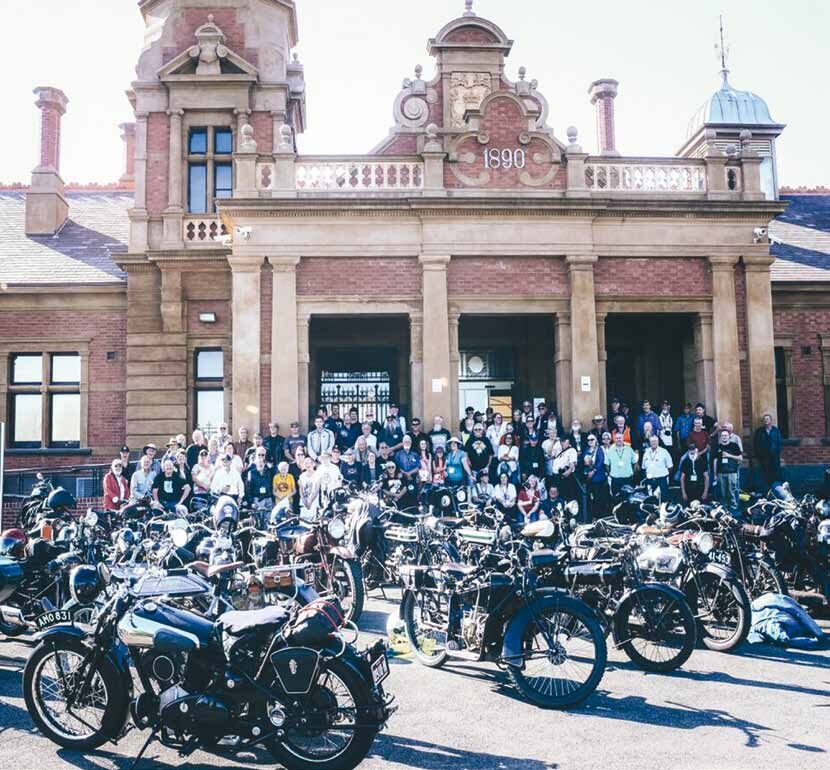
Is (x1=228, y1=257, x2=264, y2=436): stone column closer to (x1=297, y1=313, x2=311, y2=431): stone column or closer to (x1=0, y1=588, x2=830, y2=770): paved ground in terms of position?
(x1=297, y1=313, x2=311, y2=431): stone column

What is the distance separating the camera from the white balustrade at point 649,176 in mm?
16281

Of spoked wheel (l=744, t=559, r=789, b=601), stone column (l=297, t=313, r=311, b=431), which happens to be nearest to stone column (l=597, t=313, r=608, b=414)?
stone column (l=297, t=313, r=311, b=431)

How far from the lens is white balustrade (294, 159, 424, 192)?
1585cm

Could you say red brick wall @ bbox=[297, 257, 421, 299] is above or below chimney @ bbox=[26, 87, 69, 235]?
below

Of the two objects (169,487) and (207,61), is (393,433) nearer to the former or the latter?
(169,487)

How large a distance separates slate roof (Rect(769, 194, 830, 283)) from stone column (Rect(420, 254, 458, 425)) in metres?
8.26

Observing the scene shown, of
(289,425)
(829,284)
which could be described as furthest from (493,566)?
(829,284)

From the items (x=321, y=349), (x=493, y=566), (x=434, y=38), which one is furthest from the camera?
(x=321, y=349)

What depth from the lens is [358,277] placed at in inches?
623

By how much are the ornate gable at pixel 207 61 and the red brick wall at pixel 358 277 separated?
5.89m

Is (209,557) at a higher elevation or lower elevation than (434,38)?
lower

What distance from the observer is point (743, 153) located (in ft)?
53.9

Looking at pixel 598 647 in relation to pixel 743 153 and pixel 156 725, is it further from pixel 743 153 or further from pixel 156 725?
pixel 743 153

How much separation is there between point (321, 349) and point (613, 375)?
6907mm
